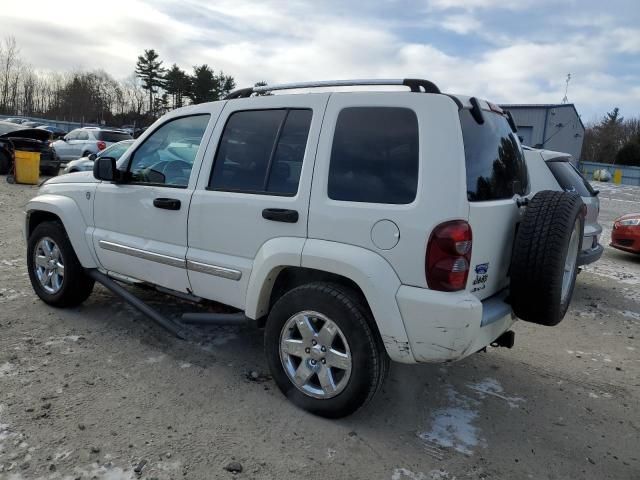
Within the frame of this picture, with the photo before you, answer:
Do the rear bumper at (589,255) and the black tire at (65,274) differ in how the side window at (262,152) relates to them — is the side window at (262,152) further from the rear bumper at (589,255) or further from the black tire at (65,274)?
the rear bumper at (589,255)

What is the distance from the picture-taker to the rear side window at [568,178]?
594cm

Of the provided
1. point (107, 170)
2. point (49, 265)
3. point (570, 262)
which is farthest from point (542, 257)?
point (49, 265)

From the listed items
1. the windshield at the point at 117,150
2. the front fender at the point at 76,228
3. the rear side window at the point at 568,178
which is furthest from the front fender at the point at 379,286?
the windshield at the point at 117,150

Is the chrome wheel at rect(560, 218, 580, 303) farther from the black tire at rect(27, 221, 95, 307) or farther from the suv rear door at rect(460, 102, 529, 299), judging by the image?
the black tire at rect(27, 221, 95, 307)

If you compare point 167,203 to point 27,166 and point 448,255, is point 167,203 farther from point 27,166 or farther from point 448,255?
point 27,166

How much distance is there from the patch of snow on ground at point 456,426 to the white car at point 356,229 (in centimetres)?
50

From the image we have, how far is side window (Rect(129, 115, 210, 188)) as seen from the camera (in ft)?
12.2

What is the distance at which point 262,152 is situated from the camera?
3334 mm

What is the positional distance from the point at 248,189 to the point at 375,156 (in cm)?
93

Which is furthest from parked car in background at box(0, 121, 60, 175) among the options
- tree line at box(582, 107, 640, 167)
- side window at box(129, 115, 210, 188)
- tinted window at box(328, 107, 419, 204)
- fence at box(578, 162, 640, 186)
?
tree line at box(582, 107, 640, 167)

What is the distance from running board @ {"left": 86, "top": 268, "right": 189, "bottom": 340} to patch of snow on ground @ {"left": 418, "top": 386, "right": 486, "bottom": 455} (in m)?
2.11

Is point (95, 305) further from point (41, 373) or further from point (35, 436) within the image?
point (35, 436)

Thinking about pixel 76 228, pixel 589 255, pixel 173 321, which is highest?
pixel 76 228

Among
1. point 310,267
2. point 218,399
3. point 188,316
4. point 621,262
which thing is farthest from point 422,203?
point 621,262
